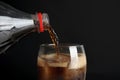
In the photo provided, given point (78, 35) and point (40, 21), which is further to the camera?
point (78, 35)

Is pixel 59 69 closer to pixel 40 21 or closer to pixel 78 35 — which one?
pixel 40 21

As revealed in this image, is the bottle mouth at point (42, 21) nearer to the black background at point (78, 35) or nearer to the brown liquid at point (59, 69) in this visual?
the brown liquid at point (59, 69)

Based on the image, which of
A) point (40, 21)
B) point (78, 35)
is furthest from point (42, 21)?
point (78, 35)

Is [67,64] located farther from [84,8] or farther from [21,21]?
[84,8]

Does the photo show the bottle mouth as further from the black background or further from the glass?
the black background

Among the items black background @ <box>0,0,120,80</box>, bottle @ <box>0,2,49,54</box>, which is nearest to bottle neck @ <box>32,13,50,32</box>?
bottle @ <box>0,2,49,54</box>

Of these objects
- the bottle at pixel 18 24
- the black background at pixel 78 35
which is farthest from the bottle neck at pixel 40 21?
the black background at pixel 78 35

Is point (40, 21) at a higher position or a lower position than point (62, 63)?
higher

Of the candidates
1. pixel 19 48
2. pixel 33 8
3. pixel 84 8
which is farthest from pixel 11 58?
pixel 84 8
